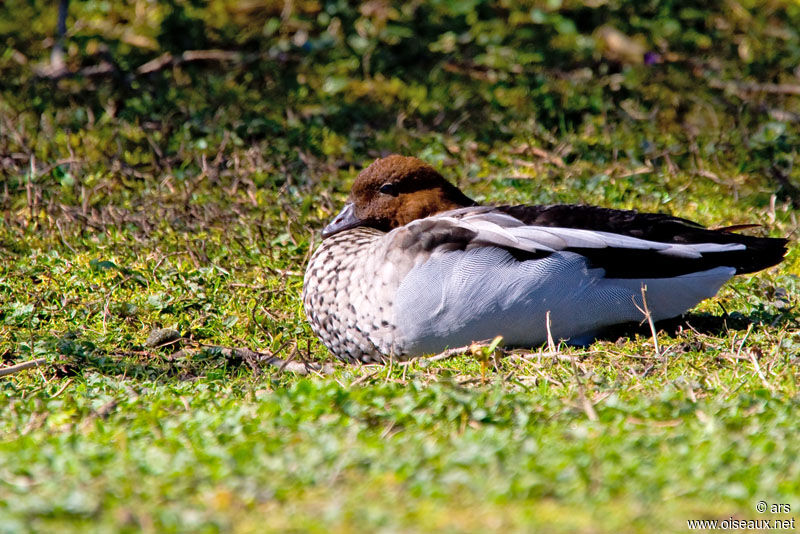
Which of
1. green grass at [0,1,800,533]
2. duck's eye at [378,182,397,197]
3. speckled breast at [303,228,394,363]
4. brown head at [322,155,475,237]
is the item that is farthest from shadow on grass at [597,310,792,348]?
duck's eye at [378,182,397,197]

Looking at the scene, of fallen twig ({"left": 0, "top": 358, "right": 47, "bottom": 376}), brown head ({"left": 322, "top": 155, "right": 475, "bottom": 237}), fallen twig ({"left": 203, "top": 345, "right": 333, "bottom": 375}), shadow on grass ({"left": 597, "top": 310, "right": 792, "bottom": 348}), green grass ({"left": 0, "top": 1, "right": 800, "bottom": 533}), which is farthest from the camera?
brown head ({"left": 322, "top": 155, "right": 475, "bottom": 237})

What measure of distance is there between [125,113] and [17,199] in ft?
4.22

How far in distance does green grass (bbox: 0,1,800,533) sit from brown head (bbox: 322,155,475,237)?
529 mm

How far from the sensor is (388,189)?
5180mm

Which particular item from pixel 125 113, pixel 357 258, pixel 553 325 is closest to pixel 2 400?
pixel 357 258

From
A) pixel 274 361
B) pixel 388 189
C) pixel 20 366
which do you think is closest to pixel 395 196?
pixel 388 189

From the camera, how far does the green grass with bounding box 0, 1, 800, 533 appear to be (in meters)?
2.46

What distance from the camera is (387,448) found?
2736 millimetres

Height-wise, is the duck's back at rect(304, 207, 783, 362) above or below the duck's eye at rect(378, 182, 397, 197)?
below

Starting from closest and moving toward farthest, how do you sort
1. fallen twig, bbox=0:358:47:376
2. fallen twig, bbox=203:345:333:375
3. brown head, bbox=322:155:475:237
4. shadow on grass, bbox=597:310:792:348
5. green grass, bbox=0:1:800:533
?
1. green grass, bbox=0:1:800:533
2. fallen twig, bbox=0:358:47:376
3. fallen twig, bbox=203:345:333:375
4. shadow on grass, bbox=597:310:792:348
5. brown head, bbox=322:155:475:237

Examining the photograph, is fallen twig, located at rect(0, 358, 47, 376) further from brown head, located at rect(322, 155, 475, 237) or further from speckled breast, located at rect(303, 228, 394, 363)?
brown head, located at rect(322, 155, 475, 237)

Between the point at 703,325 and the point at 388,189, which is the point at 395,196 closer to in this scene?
the point at 388,189

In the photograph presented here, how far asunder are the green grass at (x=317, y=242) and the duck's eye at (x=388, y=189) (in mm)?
655

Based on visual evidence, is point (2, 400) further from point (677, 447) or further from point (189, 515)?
point (677, 447)
